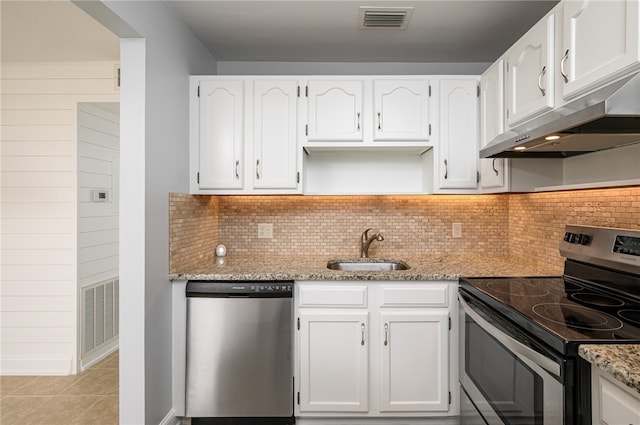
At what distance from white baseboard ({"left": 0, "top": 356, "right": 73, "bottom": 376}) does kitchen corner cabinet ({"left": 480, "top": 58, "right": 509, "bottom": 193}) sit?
3410 millimetres

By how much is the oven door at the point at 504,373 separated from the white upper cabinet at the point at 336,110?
122 centimetres

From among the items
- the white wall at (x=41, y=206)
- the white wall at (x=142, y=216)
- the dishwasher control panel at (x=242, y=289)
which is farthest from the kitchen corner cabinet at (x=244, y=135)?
the white wall at (x=41, y=206)

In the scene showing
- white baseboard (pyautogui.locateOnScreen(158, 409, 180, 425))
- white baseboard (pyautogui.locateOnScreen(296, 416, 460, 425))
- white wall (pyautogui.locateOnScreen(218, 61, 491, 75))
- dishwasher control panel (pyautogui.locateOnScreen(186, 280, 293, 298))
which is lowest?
white baseboard (pyautogui.locateOnScreen(296, 416, 460, 425))

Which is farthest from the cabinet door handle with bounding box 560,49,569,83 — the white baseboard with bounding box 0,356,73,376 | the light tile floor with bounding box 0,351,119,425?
the white baseboard with bounding box 0,356,73,376

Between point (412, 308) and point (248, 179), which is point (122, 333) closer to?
point (248, 179)

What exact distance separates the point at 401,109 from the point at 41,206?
2.88m

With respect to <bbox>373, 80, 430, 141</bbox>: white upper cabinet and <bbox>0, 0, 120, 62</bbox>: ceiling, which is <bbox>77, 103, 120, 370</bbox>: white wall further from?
<bbox>373, 80, 430, 141</bbox>: white upper cabinet

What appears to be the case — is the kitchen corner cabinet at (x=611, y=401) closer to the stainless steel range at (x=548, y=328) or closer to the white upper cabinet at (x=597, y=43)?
the stainless steel range at (x=548, y=328)

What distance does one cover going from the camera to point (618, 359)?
1.00m

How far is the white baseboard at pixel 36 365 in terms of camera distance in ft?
9.79

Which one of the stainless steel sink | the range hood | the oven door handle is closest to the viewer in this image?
the range hood

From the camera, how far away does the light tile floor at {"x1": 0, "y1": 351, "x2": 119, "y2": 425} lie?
2.35m

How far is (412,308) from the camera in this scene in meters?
2.16

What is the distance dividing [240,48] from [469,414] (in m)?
2.71
